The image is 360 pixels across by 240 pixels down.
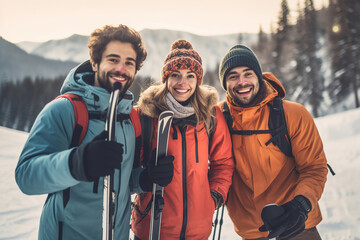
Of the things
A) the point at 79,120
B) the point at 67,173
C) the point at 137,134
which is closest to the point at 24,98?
the point at 137,134

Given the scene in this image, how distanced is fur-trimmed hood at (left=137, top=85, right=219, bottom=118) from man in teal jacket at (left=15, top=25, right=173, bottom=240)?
1.27 feet

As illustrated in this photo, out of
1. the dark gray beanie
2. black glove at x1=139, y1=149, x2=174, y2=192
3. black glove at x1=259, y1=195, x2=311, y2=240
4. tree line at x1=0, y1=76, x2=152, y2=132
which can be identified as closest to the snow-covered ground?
black glove at x1=259, y1=195, x2=311, y2=240

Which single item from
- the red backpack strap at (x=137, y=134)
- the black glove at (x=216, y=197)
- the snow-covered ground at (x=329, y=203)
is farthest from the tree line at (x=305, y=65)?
the snow-covered ground at (x=329, y=203)

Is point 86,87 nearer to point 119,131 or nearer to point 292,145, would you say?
point 119,131

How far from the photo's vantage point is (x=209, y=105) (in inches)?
98.1

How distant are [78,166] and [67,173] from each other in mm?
79

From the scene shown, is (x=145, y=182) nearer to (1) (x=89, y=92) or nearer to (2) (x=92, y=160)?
(2) (x=92, y=160)

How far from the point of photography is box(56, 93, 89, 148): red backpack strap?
5.21 feet

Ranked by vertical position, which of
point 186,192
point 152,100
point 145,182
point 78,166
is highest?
point 152,100

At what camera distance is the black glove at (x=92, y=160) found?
128cm

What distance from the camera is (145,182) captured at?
81.7 inches

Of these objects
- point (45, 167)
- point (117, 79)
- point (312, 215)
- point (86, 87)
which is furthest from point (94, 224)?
point (312, 215)

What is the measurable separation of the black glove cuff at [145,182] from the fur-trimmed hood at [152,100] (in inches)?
24.7

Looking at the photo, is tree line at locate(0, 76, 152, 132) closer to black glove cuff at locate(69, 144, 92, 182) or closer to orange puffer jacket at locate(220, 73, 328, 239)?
orange puffer jacket at locate(220, 73, 328, 239)
